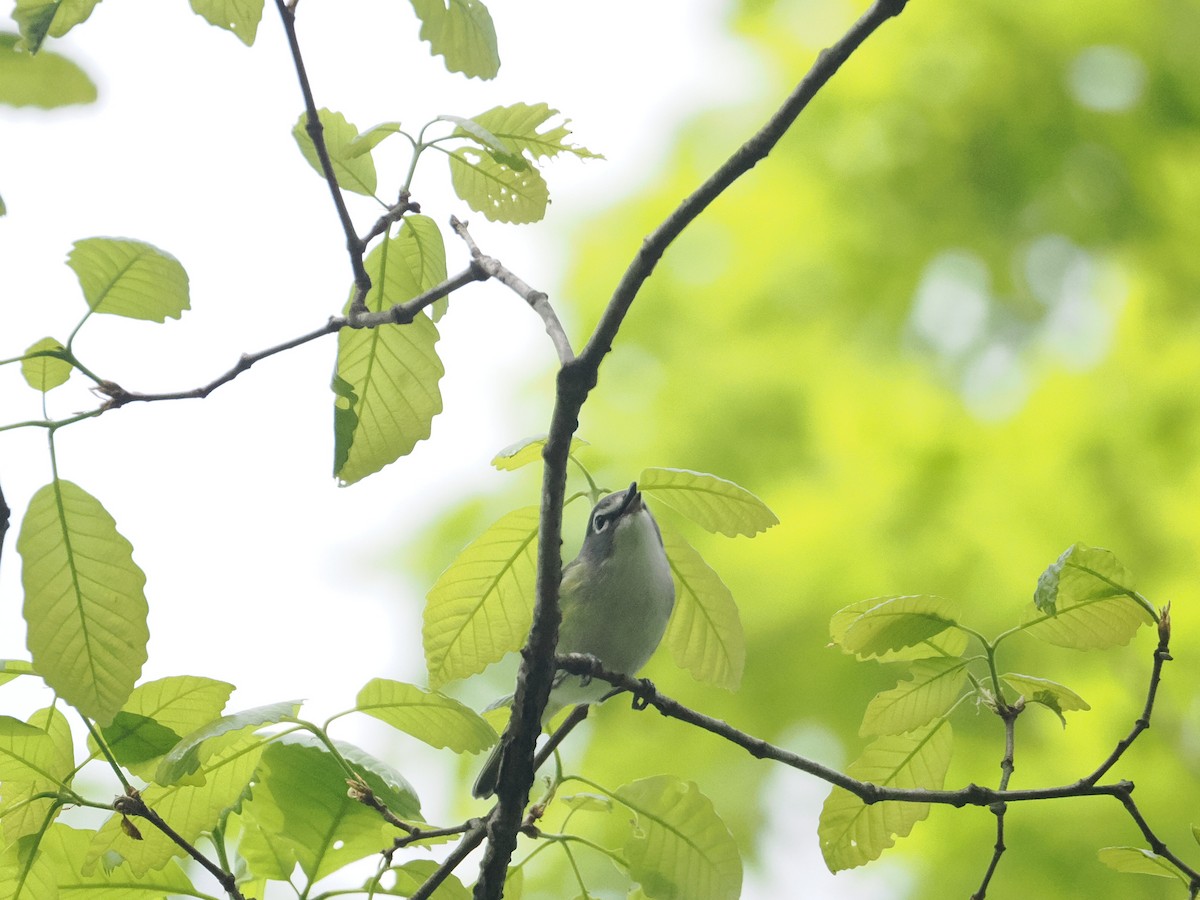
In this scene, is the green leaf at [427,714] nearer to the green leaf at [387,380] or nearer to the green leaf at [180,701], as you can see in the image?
the green leaf at [180,701]

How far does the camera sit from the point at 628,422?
5680 millimetres

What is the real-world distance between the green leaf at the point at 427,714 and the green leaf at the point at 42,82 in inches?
38.2

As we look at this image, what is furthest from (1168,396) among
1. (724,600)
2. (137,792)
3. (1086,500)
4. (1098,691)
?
(137,792)

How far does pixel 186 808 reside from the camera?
155 centimetres

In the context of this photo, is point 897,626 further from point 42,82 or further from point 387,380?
point 42,82

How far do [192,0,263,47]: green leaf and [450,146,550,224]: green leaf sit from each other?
1.17 feet

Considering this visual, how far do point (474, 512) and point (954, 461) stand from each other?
2438mm

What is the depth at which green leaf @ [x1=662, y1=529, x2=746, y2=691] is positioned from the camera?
184 cm

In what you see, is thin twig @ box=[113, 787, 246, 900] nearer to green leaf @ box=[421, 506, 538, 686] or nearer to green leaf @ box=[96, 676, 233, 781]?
green leaf @ box=[96, 676, 233, 781]

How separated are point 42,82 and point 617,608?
1.59 metres

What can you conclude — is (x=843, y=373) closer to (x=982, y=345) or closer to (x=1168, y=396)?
(x=982, y=345)

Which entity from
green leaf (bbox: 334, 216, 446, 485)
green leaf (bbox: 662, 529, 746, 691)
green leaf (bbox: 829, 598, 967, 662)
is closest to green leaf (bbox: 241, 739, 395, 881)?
green leaf (bbox: 334, 216, 446, 485)

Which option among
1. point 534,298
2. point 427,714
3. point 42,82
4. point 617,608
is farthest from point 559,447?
point 617,608

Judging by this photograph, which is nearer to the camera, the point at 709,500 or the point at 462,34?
the point at 462,34
